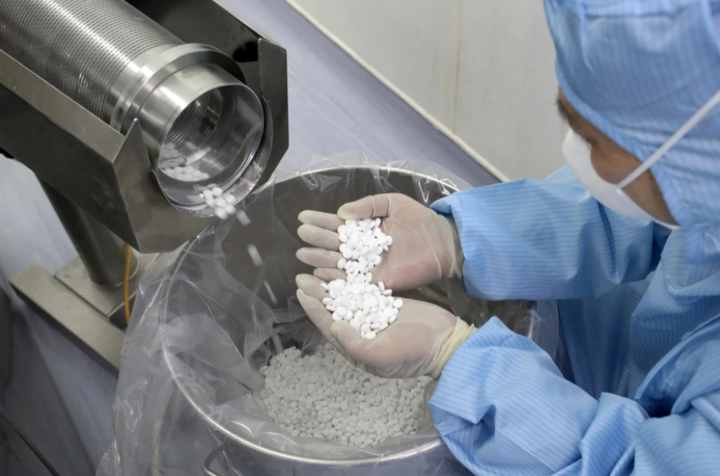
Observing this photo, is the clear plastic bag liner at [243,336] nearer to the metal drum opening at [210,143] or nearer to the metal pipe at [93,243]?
the metal drum opening at [210,143]

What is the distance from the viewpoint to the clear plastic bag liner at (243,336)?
601 millimetres

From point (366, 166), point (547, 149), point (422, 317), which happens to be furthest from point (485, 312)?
point (547, 149)

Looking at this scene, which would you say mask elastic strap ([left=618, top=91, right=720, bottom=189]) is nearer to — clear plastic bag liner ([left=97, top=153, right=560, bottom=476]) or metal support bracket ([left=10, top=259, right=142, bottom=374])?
clear plastic bag liner ([left=97, top=153, right=560, bottom=476])

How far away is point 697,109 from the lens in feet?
1.38

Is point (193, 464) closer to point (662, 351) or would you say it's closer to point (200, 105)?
point (200, 105)

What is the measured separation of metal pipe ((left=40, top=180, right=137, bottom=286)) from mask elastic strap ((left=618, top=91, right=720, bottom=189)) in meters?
0.74

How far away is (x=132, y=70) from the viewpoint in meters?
0.55

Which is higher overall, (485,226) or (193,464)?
(485,226)

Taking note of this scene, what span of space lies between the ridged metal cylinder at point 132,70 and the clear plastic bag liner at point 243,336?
164 millimetres

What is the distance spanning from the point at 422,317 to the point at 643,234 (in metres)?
0.27

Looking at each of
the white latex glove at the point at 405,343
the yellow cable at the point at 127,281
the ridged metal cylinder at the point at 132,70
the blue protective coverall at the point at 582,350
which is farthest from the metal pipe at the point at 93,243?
the blue protective coverall at the point at 582,350

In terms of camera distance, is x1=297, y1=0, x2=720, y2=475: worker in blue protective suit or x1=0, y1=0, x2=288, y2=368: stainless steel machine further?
x1=0, y1=0, x2=288, y2=368: stainless steel machine

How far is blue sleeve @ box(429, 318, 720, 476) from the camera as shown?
52 cm

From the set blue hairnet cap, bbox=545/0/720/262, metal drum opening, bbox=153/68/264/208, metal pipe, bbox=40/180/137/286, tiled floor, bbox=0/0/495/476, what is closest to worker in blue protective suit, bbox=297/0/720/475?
blue hairnet cap, bbox=545/0/720/262
